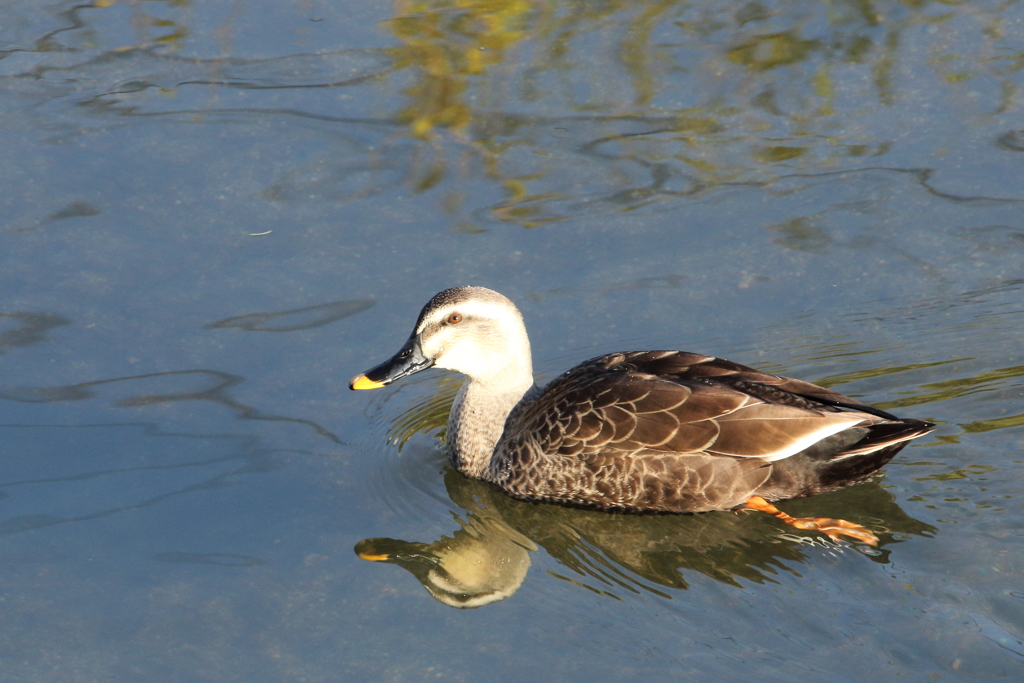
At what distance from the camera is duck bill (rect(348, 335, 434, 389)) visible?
6.92m

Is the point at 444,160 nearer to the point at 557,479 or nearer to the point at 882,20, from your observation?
the point at 557,479

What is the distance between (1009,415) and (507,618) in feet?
Answer: 9.74

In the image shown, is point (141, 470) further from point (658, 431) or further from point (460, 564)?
point (658, 431)

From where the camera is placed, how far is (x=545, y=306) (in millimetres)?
8023

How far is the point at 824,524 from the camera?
6320 mm

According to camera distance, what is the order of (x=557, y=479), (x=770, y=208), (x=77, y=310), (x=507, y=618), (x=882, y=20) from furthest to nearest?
1. (x=882, y=20)
2. (x=770, y=208)
3. (x=77, y=310)
4. (x=557, y=479)
5. (x=507, y=618)

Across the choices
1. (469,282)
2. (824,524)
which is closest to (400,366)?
(469,282)

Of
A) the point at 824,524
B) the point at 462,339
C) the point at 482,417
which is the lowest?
the point at 824,524

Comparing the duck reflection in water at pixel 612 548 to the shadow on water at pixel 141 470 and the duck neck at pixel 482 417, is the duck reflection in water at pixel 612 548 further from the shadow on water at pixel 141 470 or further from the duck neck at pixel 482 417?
the shadow on water at pixel 141 470

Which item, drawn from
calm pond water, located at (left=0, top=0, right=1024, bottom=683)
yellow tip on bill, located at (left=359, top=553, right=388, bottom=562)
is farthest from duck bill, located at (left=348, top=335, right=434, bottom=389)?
yellow tip on bill, located at (left=359, top=553, right=388, bottom=562)

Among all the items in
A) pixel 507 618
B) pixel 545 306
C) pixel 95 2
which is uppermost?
pixel 95 2

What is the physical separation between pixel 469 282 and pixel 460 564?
7.58 feet

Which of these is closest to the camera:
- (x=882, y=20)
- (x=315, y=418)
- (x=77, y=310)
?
(x=315, y=418)

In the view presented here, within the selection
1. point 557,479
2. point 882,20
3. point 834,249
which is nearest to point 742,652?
point 557,479
